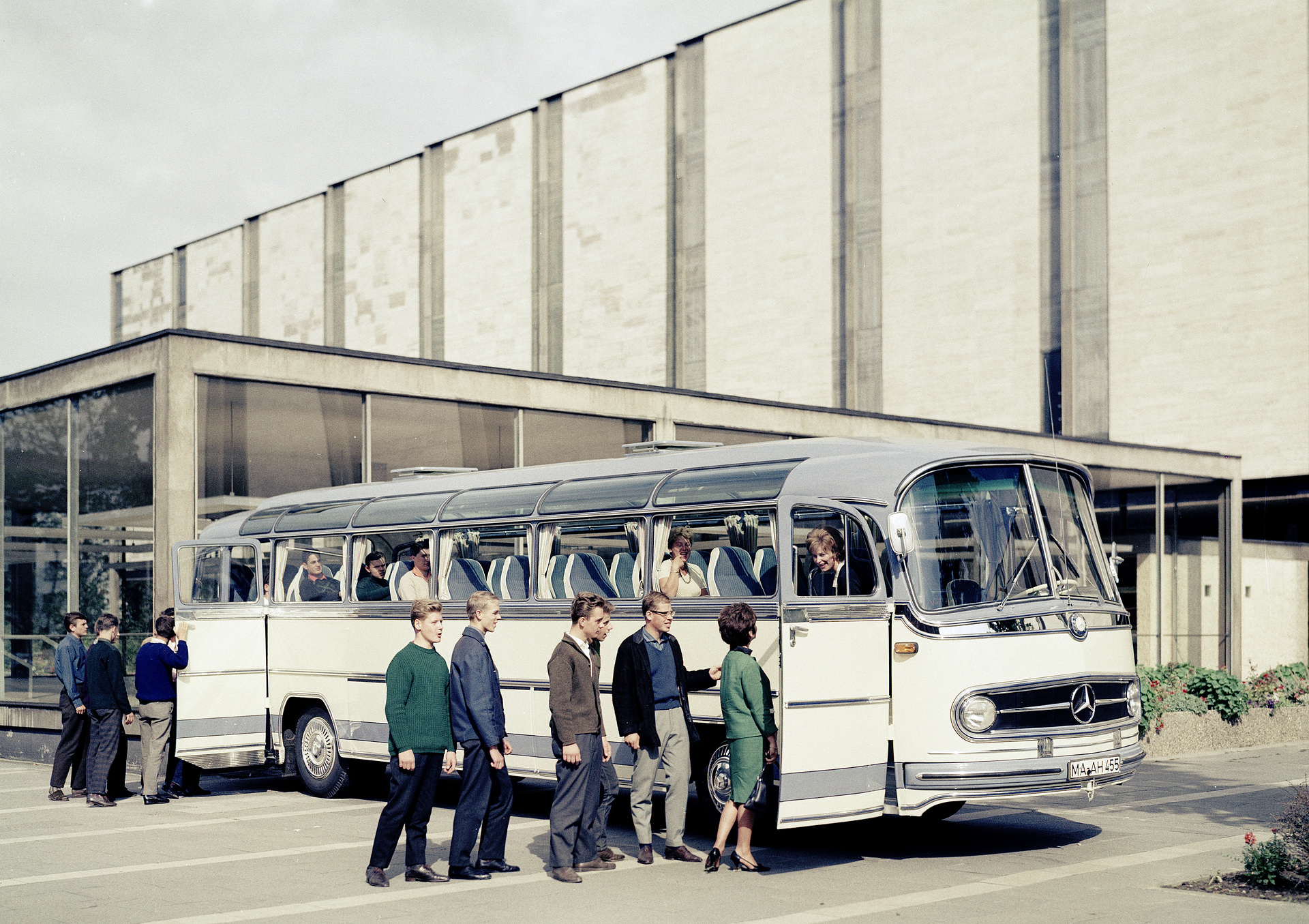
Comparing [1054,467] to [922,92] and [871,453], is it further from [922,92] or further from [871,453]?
[922,92]

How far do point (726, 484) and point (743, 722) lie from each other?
99.1 inches

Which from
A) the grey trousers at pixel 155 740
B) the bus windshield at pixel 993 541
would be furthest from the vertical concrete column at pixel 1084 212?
the grey trousers at pixel 155 740

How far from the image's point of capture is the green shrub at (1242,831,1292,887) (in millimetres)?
8984

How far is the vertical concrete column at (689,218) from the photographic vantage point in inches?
1713

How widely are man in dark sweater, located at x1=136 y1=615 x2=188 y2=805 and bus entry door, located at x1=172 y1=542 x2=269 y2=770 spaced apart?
0.12 m

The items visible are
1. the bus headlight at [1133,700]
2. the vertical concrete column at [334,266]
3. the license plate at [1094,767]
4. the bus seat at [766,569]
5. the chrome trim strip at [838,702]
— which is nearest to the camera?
the chrome trim strip at [838,702]

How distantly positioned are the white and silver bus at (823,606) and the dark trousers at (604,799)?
867mm

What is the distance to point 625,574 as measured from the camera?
1230 centimetres

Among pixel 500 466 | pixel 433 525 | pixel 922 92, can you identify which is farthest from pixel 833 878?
pixel 922 92

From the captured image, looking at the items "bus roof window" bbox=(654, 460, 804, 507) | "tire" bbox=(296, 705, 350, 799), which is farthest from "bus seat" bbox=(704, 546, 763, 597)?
"tire" bbox=(296, 705, 350, 799)

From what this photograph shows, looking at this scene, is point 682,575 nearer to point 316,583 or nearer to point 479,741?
point 479,741

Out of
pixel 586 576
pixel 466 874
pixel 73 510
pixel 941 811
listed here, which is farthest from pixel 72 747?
pixel 941 811

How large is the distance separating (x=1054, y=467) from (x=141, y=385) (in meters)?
12.1

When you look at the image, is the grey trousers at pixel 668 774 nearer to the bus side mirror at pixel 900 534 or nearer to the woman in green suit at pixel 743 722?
the woman in green suit at pixel 743 722
